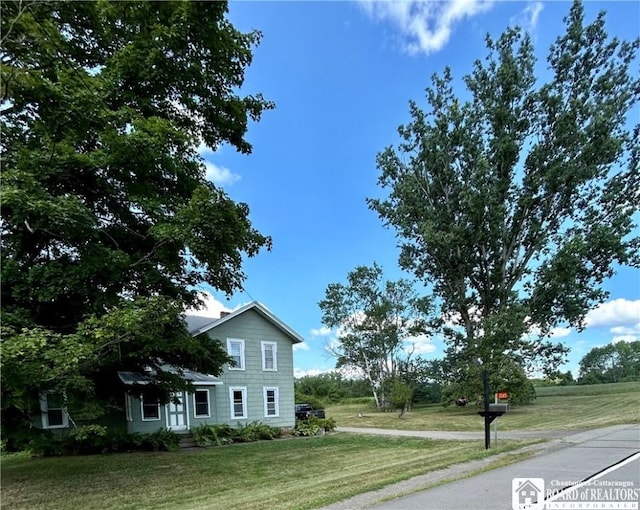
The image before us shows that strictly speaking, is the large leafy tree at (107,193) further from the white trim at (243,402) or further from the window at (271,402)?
the window at (271,402)

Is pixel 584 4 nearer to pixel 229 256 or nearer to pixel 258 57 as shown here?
pixel 258 57

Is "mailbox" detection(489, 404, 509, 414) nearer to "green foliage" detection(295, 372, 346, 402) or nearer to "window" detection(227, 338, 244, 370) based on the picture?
"window" detection(227, 338, 244, 370)

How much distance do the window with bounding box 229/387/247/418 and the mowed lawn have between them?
5.83 meters

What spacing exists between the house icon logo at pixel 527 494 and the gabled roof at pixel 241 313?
13847 millimetres

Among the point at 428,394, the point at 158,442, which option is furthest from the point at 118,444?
the point at 428,394

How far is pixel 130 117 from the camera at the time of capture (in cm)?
720

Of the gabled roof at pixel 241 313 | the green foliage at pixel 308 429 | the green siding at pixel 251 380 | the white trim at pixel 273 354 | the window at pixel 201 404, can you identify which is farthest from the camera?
the white trim at pixel 273 354

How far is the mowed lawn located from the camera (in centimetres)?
649

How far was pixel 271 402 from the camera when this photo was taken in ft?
67.2

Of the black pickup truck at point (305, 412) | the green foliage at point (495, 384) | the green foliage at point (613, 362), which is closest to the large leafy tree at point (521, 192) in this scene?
the green foliage at point (495, 384)

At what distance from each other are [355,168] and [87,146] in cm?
1460

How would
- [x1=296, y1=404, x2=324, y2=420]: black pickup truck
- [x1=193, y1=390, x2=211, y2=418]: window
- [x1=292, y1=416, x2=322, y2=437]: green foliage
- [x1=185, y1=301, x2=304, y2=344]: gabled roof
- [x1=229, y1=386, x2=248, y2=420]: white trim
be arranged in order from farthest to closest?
1. [x1=296, y1=404, x2=324, y2=420]: black pickup truck
2. [x1=229, y1=386, x2=248, y2=420]: white trim
3. [x1=185, y1=301, x2=304, y2=344]: gabled roof
4. [x1=193, y1=390, x2=211, y2=418]: window
5. [x1=292, y1=416, x2=322, y2=437]: green foliage

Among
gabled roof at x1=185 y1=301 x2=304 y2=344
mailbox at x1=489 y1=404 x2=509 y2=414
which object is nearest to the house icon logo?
mailbox at x1=489 y1=404 x2=509 y2=414

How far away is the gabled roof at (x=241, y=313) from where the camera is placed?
18.7 metres
